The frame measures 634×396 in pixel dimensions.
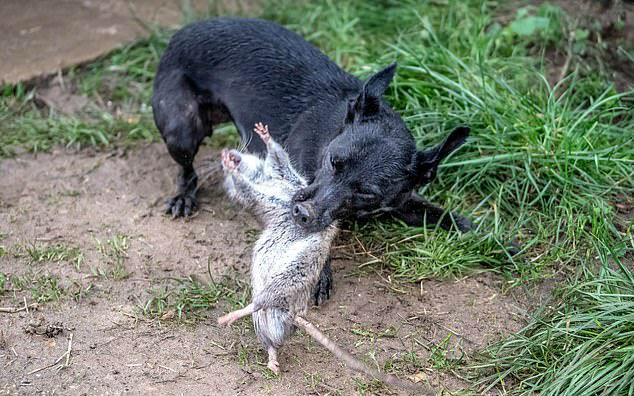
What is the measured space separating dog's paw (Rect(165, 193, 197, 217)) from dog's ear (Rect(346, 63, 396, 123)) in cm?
139

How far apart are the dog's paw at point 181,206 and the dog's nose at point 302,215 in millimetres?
1543

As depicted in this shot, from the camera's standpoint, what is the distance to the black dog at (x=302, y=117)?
4.25 m

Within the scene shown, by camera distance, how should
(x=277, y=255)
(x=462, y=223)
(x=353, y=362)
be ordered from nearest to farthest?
(x=353, y=362)
(x=277, y=255)
(x=462, y=223)

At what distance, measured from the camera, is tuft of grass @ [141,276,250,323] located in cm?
420

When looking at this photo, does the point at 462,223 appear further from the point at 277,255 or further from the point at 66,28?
the point at 66,28

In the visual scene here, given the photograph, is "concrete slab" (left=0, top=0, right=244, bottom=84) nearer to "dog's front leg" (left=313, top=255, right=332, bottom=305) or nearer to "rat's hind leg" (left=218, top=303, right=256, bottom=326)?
"dog's front leg" (left=313, top=255, right=332, bottom=305)

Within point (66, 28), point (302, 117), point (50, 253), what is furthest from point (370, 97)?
point (66, 28)

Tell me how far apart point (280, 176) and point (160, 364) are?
1.14 meters

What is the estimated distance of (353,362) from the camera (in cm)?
345

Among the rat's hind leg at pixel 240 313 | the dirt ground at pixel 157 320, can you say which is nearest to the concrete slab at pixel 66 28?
the dirt ground at pixel 157 320

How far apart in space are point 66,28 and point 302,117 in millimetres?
3050

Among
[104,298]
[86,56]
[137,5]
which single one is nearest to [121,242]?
[104,298]

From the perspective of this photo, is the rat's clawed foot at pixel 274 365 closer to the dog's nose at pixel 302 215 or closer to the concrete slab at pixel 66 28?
the dog's nose at pixel 302 215

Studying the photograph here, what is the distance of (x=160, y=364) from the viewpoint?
3.79 m
